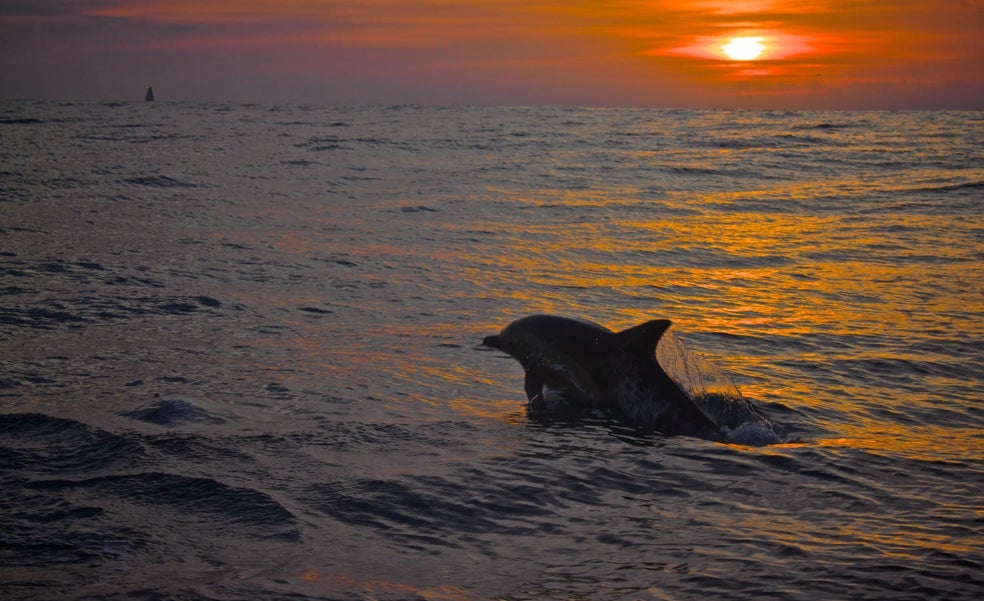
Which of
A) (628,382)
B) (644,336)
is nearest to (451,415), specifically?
(628,382)

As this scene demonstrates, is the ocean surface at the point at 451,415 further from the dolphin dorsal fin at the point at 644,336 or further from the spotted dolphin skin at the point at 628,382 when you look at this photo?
the dolphin dorsal fin at the point at 644,336

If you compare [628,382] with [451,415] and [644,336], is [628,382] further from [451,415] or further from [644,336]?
[451,415]

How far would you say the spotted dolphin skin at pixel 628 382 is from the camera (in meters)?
Result: 8.44

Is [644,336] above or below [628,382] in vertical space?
above

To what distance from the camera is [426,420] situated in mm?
8805

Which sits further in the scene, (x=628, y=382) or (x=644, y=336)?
(x=628, y=382)

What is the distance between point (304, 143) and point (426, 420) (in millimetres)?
50640

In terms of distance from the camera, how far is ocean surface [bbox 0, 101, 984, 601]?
5.70 meters

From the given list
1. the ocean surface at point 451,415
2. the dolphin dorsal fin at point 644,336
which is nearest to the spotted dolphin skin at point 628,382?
the dolphin dorsal fin at point 644,336

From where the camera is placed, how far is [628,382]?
8.59 metres

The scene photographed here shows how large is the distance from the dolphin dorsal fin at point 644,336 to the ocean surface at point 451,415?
30.3 inches

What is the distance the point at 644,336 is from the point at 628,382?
1.60 feet

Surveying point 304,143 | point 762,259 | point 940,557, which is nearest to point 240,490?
point 940,557

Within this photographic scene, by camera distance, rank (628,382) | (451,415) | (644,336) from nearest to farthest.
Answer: (644,336), (628,382), (451,415)
